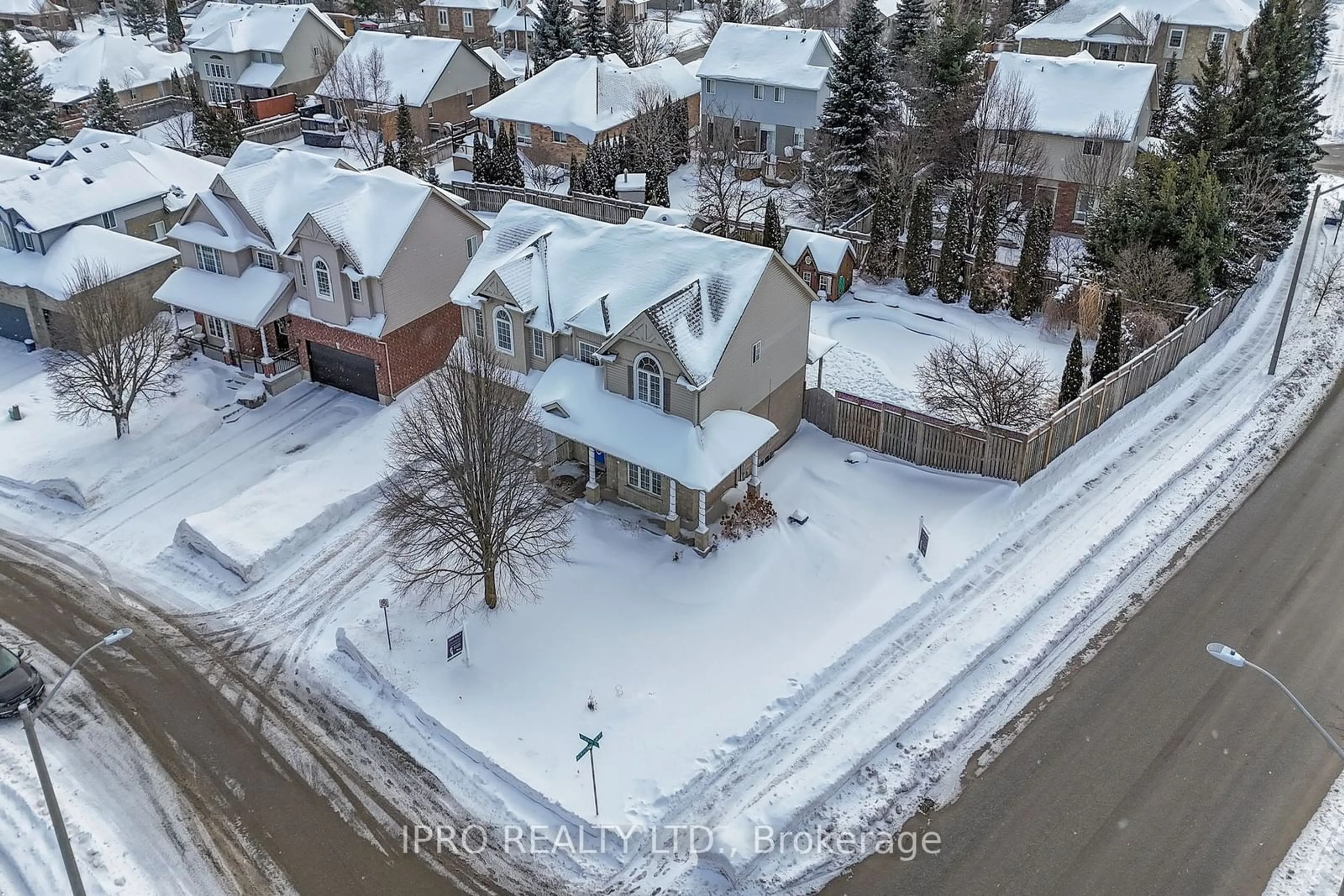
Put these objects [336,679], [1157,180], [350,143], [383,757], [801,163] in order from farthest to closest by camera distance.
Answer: [350,143]
[801,163]
[1157,180]
[336,679]
[383,757]

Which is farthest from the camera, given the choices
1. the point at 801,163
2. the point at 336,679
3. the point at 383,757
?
the point at 801,163

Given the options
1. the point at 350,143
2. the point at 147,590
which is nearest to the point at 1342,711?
the point at 147,590

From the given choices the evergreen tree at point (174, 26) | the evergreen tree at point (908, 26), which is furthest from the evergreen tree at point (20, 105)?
the evergreen tree at point (908, 26)

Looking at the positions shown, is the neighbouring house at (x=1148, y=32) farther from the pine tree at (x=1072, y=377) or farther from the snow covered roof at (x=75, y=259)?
the snow covered roof at (x=75, y=259)

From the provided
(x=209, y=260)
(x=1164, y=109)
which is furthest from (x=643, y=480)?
(x=1164, y=109)

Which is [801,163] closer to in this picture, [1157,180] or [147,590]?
[1157,180]

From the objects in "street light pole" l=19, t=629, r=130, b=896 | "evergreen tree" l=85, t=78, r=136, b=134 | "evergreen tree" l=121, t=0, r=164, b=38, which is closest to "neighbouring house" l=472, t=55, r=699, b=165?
"evergreen tree" l=85, t=78, r=136, b=134
